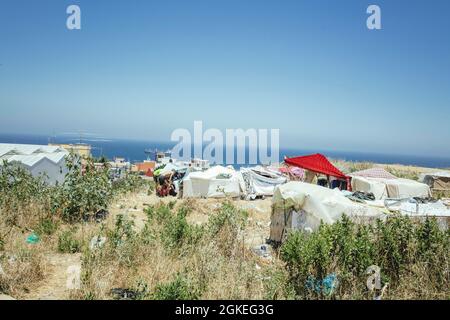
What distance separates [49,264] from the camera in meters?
4.55

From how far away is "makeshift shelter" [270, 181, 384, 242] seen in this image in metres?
5.71

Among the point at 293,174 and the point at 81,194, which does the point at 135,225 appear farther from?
the point at 293,174

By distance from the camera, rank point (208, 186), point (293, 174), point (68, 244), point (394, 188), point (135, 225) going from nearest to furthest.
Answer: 1. point (68, 244)
2. point (135, 225)
3. point (394, 188)
4. point (208, 186)
5. point (293, 174)

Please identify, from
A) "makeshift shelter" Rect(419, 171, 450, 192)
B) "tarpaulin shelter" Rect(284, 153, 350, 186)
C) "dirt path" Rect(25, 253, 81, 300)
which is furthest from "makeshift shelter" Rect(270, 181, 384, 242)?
"makeshift shelter" Rect(419, 171, 450, 192)

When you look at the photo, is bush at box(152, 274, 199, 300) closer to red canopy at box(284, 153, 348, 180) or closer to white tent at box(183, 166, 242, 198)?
red canopy at box(284, 153, 348, 180)

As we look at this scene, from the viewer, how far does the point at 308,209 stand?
600cm

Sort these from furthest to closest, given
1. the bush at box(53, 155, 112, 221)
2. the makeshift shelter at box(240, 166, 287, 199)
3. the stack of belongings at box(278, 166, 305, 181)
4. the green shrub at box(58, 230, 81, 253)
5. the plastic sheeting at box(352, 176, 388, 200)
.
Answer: the stack of belongings at box(278, 166, 305, 181)
the makeshift shelter at box(240, 166, 287, 199)
the plastic sheeting at box(352, 176, 388, 200)
the bush at box(53, 155, 112, 221)
the green shrub at box(58, 230, 81, 253)

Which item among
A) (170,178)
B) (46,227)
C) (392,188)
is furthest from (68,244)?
(392,188)

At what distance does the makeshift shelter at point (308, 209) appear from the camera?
5.71 meters

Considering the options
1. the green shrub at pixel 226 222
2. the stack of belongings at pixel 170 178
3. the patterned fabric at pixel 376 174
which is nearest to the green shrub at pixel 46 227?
the green shrub at pixel 226 222
